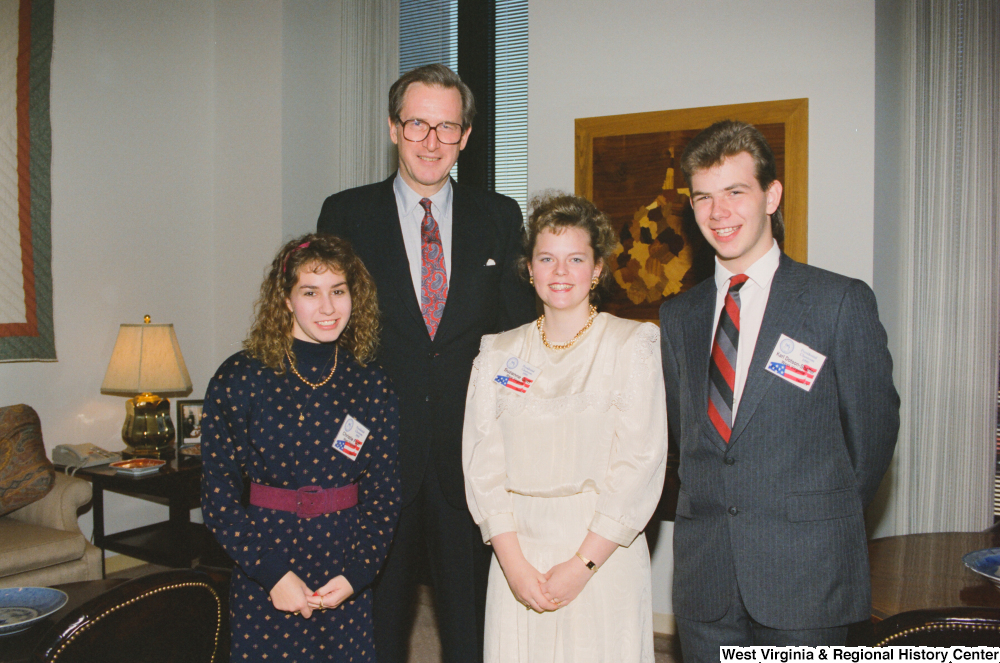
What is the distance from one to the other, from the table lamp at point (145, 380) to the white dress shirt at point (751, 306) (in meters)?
3.35

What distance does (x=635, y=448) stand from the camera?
70.0 inches

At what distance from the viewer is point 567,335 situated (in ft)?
6.25

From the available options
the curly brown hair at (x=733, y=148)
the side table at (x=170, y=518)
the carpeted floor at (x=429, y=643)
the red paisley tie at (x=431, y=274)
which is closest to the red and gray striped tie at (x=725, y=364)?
the curly brown hair at (x=733, y=148)

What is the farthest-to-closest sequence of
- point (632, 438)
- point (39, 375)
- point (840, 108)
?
point (39, 375)
point (840, 108)
point (632, 438)

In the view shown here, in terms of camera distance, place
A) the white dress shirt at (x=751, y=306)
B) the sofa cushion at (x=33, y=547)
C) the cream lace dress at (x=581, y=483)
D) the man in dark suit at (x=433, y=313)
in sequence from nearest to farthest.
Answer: the white dress shirt at (x=751, y=306), the cream lace dress at (x=581, y=483), the man in dark suit at (x=433, y=313), the sofa cushion at (x=33, y=547)

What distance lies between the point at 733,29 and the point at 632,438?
2.26 m

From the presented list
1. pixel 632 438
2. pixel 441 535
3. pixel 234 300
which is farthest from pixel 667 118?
pixel 234 300

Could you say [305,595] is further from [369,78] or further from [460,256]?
[369,78]

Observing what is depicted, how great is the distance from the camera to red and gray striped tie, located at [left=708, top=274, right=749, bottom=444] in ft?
5.41

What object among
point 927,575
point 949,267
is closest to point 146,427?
point 927,575

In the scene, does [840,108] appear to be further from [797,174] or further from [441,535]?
[441,535]

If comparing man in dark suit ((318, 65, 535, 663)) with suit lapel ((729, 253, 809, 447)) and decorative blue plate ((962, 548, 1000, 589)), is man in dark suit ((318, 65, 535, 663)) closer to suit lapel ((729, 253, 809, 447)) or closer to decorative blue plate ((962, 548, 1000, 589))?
suit lapel ((729, 253, 809, 447))

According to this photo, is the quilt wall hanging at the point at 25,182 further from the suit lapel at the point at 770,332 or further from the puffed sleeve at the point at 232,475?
the suit lapel at the point at 770,332

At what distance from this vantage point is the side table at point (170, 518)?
146 inches
